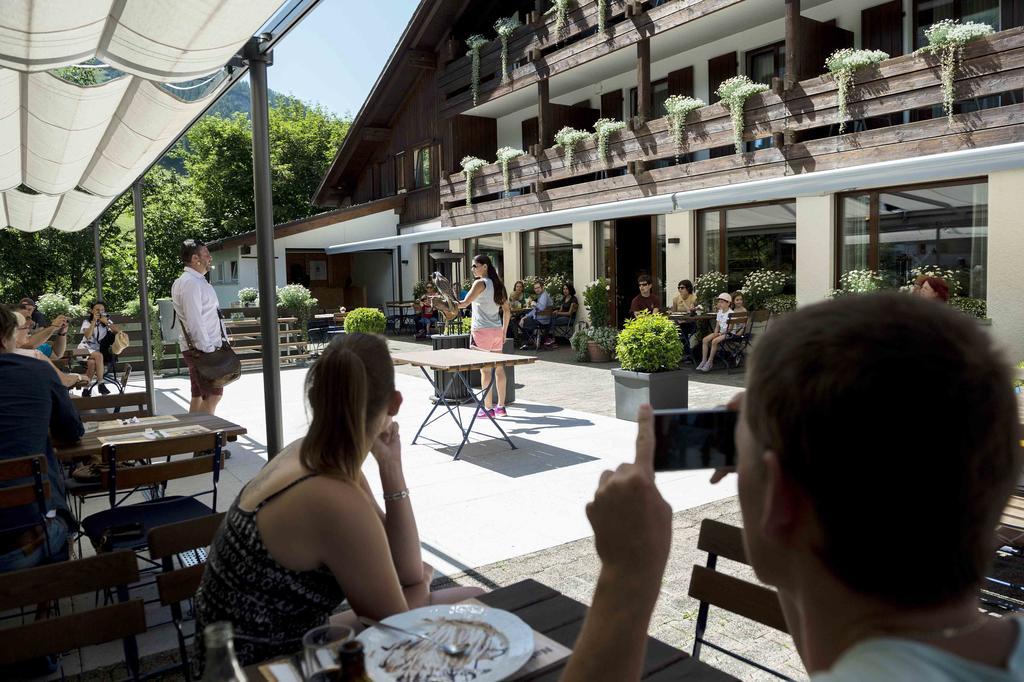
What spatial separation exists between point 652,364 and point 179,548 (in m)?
5.66

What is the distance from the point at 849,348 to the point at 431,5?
20366 millimetres

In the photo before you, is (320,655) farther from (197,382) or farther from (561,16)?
(561,16)

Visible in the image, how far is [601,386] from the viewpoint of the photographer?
10242 millimetres

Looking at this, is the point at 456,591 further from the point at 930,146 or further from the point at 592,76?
the point at 592,76

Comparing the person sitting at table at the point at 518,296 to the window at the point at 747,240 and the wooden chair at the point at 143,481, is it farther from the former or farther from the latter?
the wooden chair at the point at 143,481

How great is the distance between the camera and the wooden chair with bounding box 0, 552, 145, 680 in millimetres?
1877

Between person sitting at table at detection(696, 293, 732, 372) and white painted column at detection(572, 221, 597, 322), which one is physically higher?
white painted column at detection(572, 221, 597, 322)

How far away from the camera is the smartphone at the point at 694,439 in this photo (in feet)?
2.75

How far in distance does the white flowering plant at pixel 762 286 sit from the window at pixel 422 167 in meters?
12.1

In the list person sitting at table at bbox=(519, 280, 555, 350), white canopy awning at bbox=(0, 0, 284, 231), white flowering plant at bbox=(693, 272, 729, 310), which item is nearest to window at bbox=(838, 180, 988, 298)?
white flowering plant at bbox=(693, 272, 729, 310)

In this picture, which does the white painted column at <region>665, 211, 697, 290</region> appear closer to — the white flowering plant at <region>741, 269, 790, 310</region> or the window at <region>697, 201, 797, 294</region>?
the window at <region>697, 201, 797, 294</region>

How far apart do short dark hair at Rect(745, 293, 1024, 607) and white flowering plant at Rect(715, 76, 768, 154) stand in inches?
468

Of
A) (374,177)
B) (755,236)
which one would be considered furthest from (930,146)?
(374,177)

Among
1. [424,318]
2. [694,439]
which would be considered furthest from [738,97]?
[694,439]
